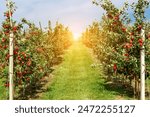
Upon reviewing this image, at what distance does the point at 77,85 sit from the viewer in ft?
85.2

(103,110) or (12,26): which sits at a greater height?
(12,26)

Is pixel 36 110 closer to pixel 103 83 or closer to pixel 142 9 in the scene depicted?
pixel 142 9

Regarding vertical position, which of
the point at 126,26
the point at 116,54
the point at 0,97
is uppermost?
the point at 126,26

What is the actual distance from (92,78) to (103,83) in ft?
9.23

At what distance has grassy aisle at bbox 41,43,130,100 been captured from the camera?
2220cm

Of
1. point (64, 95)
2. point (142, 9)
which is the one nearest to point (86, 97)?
point (64, 95)

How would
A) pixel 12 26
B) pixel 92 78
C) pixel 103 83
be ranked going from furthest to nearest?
1. pixel 92 78
2. pixel 103 83
3. pixel 12 26

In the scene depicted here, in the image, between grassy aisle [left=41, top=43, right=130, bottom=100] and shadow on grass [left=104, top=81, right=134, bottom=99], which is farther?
grassy aisle [left=41, top=43, right=130, bottom=100]

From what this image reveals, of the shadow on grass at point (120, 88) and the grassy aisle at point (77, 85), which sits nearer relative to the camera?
the shadow on grass at point (120, 88)

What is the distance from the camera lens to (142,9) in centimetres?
1736

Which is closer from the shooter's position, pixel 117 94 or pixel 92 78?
pixel 117 94

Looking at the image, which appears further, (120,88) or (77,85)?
(77,85)

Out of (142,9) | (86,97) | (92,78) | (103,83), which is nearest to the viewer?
(142,9)

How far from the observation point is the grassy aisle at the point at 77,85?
22198 millimetres
